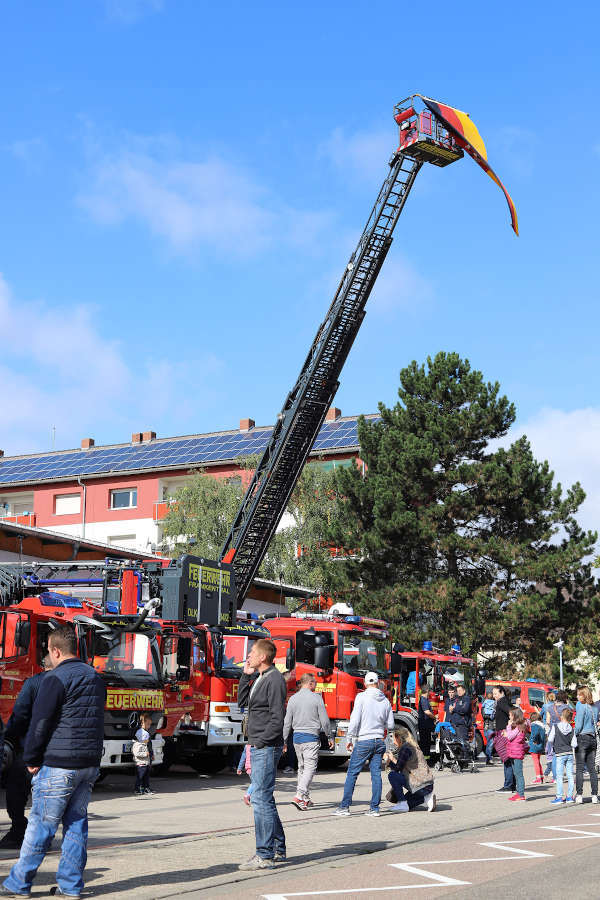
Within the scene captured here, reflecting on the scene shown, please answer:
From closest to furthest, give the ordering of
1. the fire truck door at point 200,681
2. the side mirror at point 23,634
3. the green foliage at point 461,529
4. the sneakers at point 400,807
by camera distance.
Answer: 1. the sneakers at point 400,807
2. the side mirror at point 23,634
3. the fire truck door at point 200,681
4. the green foliage at point 461,529

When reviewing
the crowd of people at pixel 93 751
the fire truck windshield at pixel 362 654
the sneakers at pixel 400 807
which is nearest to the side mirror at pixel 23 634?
the crowd of people at pixel 93 751

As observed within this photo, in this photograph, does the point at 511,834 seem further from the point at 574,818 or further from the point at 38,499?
the point at 38,499

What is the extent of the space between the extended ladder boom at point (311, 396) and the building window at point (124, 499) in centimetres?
3397

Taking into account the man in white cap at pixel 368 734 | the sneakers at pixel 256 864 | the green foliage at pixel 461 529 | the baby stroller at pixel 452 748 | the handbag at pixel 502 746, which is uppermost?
the green foliage at pixel 461 529

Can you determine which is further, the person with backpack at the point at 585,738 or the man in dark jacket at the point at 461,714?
the man in dark jacket at the point at 461,714

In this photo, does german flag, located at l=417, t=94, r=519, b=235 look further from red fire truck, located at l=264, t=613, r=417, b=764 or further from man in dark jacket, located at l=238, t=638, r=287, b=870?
man in dark jacket, located at l=238, t=638, r=287, b=870

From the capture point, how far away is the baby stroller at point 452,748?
22328mm

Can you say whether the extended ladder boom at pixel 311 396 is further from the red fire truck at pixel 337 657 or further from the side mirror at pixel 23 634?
the side mirror at pixel 23 634

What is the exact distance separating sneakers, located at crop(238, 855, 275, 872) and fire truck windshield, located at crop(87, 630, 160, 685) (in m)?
7.93

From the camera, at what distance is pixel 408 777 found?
45.0 ft

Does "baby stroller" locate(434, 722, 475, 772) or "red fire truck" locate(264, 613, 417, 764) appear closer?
"red fire truck" locate(264, 613, 417, 764)

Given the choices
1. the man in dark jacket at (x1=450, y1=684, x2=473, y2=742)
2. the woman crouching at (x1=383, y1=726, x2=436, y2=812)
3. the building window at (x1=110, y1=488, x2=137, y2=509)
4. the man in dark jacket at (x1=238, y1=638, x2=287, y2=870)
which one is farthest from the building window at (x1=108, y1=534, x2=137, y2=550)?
the man in dark jacket at (x1=238, y1=638, x2=287, y2=870)

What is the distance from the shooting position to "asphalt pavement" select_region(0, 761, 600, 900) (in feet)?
26.1

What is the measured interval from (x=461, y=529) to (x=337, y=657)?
19.4m
